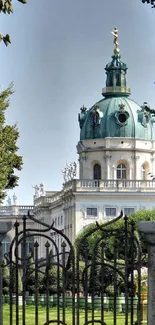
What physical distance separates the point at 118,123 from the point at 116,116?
2.46ft

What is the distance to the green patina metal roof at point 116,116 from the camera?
105m

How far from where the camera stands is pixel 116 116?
10550 cm

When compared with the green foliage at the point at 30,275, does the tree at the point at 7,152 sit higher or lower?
higher

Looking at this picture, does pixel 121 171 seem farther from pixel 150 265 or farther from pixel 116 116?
pixel 150 265

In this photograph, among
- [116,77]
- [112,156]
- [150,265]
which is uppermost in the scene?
[116,77]

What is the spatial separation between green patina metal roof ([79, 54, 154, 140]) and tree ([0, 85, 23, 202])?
6854 centimetres

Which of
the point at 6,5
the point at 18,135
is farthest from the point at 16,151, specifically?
the point at 6,5

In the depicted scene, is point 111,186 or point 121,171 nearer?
point 111,186

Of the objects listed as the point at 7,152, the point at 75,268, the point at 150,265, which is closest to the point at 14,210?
the point at 7,152

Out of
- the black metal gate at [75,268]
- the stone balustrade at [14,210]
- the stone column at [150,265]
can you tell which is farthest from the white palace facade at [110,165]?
the stone column at [150,265]

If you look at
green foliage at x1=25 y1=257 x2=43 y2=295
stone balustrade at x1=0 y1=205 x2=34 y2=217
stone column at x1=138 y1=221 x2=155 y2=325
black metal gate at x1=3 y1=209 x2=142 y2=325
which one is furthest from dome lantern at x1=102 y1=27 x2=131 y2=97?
stone column at x1=138 y1=221 x2=155 y2=325

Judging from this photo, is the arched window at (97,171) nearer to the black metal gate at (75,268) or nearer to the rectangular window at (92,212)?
the rectangular window at (92,212)

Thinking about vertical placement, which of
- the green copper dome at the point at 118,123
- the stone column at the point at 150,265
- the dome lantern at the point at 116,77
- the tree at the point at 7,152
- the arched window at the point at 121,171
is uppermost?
the dome lantern at the point at 116,77

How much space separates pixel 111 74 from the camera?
109375mm
